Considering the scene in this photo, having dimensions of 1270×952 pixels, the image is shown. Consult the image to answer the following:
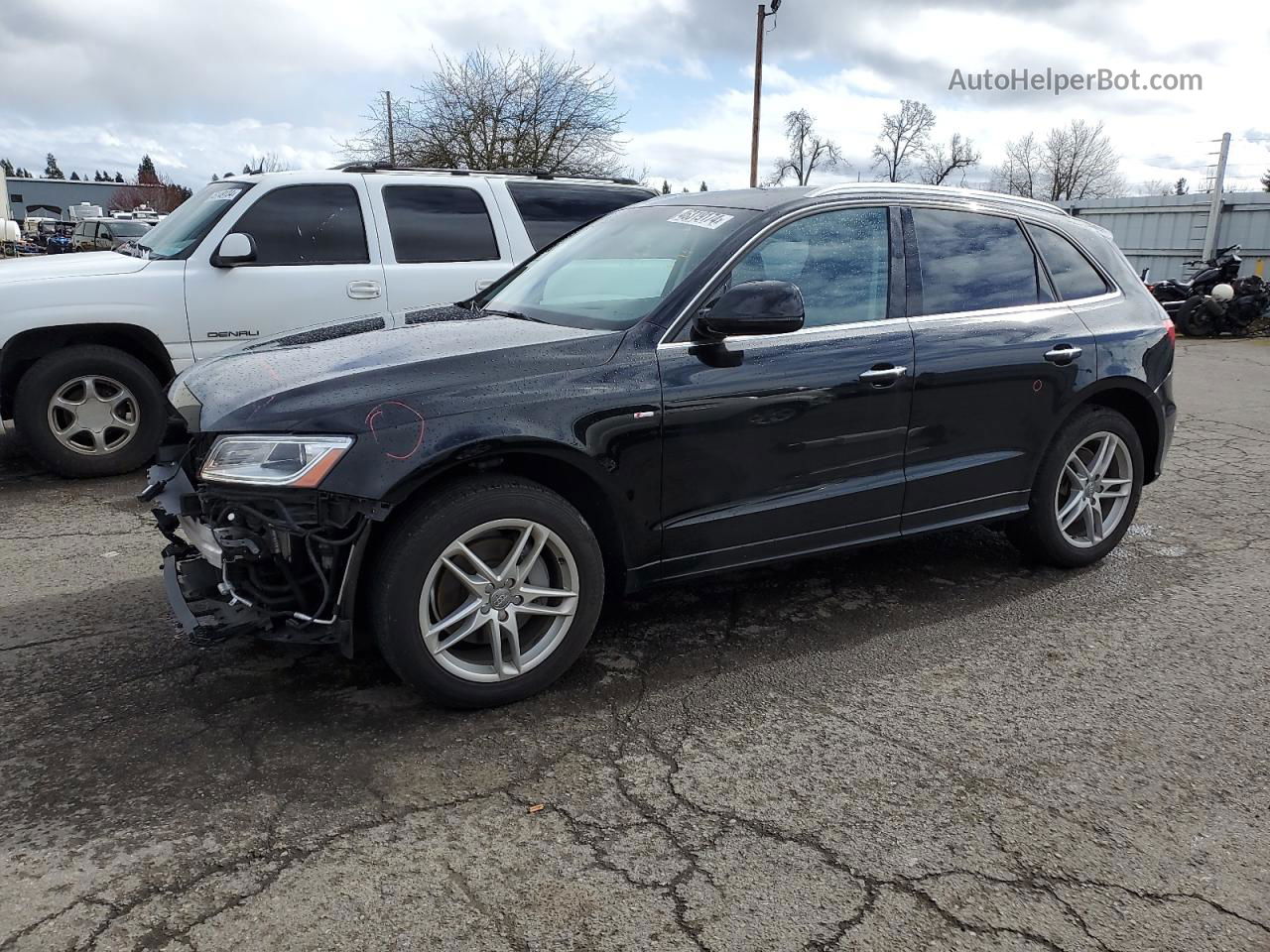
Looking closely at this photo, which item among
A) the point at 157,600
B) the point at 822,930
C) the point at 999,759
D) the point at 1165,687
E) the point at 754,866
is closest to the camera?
the point at 822,930

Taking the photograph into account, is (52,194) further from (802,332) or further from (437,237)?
(802,332)

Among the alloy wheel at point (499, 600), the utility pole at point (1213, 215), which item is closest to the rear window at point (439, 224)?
the alloy wheel at point (499, 600)

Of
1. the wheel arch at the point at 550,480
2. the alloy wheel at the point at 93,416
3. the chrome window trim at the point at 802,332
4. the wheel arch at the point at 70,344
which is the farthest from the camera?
the alloy wheel at the point at 93,416

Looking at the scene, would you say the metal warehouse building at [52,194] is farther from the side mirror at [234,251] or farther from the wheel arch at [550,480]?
the wheel arch at [550,480]

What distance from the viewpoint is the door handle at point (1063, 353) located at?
4336 mm

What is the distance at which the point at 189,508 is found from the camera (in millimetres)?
3178

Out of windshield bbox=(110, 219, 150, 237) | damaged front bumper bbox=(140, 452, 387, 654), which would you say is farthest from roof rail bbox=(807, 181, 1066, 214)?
windshield bbox=(110, 219, 150, 237)

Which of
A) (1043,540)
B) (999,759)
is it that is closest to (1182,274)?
(1043,540)

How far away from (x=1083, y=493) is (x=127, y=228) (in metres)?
31.2

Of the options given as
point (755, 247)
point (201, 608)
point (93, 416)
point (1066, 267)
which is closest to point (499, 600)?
point (201, 608)

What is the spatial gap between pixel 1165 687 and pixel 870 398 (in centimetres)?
152

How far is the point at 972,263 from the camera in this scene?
430 centimetres

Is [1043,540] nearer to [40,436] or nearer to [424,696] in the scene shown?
[424,696]

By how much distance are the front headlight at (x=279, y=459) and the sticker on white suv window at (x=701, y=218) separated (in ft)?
5.83
